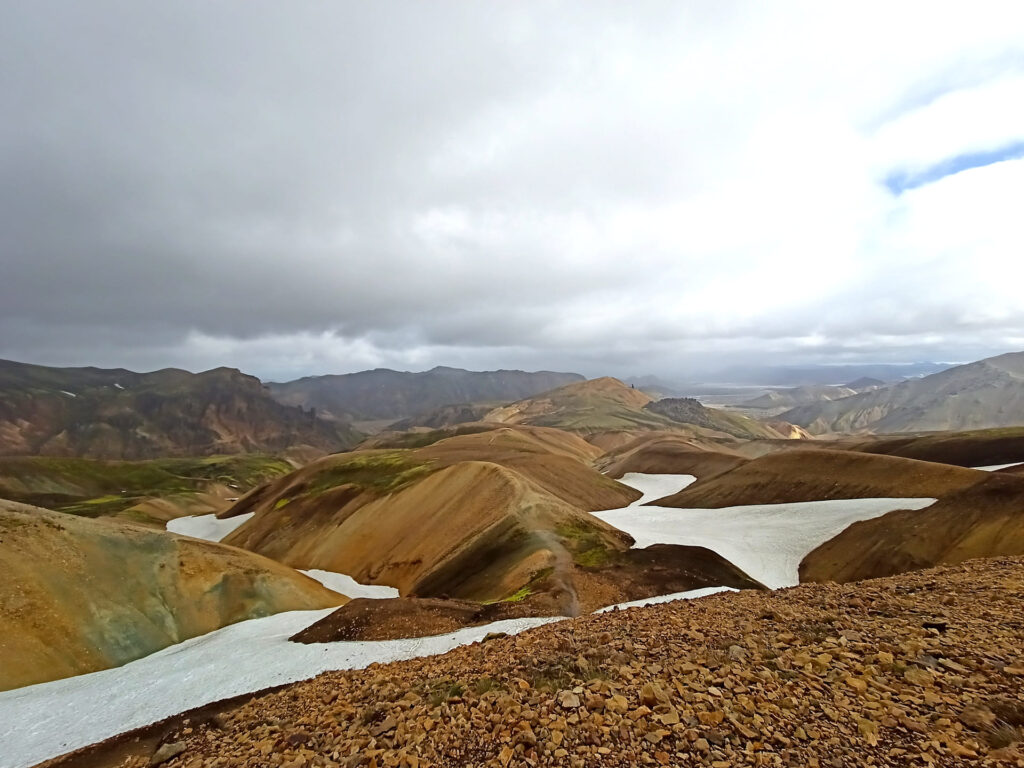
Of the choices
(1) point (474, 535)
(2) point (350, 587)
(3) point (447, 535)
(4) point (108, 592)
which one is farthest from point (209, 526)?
(1) point (474, 535)

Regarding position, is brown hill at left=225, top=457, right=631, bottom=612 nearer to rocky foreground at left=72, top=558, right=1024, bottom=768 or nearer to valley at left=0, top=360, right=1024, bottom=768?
valley at left=0, top=360, right=1024, bottom=768

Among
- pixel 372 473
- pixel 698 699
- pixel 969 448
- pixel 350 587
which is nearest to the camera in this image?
pixel 698 699

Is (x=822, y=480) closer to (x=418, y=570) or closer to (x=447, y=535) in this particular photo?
(x=447, y=535)

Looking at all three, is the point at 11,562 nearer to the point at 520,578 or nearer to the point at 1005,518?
the point at 520,578

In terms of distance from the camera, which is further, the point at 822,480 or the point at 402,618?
the point at 822,480

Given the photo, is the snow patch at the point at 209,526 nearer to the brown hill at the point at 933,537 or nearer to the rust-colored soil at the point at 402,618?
the rust-colored soil at the point at 402,618

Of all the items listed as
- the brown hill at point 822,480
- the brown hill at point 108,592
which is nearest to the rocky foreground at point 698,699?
the brown hill at point 108,592
